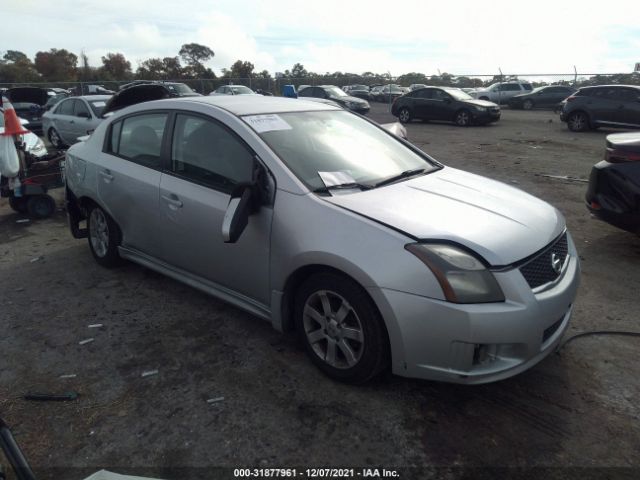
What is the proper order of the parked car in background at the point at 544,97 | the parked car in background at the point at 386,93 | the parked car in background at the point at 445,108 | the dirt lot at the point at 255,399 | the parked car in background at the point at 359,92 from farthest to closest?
1. the parked car in background at the point at 359,92
2. the parked car in background at the point at 386,93
3. the parked car in background at the point at 544,97
4. the parked car in background at the point at 445,108
5. the dirt lot at the point at 255,399

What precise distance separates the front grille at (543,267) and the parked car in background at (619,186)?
2.23 meters

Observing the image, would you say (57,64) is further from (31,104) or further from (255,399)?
(255,399)

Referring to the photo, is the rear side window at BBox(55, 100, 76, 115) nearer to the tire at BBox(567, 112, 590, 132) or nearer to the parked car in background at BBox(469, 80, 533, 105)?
the tire at BBox(567, 112, 590, 132)

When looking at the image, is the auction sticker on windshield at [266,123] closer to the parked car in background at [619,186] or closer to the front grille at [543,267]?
the front grille at [543,267]

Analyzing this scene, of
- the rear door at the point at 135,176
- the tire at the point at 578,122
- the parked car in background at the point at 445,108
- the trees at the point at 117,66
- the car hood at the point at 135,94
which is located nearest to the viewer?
the rear door at the point at 135,176

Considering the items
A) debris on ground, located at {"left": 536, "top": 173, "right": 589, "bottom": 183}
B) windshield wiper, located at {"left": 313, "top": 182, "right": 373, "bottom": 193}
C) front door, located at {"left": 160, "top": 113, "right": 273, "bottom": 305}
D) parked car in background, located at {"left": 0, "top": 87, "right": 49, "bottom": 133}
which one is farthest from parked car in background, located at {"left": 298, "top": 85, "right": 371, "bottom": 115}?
windshield wiper, located at {"left": 313, "top": 182, "right": 373, "bottom": 193}

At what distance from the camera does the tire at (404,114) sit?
20062mm

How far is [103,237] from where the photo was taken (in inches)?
184

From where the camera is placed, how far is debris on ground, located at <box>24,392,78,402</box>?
284 centimetres

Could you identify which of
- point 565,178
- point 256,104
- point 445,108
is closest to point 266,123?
point 256,104

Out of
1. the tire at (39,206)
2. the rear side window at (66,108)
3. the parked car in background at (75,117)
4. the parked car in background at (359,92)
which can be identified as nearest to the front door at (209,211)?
the tire at (39,206)

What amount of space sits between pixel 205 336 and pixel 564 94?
85.6 feet

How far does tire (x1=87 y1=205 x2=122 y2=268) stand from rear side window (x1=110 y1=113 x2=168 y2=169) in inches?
25.9

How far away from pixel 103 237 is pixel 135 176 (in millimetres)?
1010
